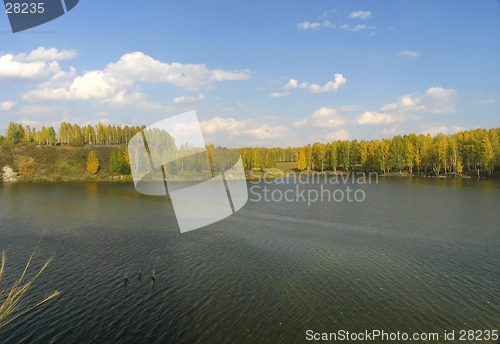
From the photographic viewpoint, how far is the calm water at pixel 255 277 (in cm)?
1167

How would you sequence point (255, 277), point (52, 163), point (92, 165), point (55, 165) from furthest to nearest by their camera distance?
point (52, 163) → point (55, 165) → point (92, 165) → point (255, 277)

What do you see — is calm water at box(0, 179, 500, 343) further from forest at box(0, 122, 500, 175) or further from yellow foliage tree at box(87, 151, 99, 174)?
yellow foliage tree at box(87, 151, 99, 174)

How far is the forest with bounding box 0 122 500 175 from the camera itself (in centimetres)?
8088

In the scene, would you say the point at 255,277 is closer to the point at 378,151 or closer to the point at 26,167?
the point at 378,151

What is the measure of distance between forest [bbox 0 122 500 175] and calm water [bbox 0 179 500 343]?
63359 mm

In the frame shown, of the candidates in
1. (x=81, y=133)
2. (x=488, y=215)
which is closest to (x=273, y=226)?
(x=488, y=215)

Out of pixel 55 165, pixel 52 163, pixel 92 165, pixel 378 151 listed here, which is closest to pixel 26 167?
pixel 55 165

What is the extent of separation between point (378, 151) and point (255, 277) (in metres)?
95.4

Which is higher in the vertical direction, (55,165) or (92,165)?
(55,165)

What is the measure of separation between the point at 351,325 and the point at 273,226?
1668cm

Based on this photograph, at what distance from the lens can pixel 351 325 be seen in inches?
460

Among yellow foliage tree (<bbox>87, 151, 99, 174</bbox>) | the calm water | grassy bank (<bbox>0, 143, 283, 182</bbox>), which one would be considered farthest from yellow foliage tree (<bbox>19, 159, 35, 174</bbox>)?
the calm water

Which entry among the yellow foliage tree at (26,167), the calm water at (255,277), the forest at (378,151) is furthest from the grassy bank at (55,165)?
the calm water at (255,277)

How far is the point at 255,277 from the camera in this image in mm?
16297
